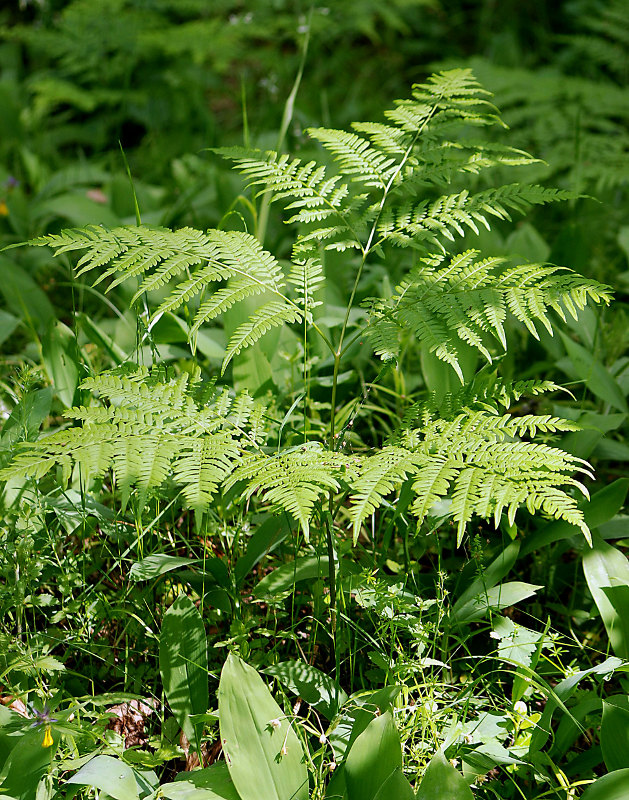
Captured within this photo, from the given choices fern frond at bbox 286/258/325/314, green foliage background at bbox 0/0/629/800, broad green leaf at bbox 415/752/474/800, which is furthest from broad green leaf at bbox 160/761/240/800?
fern frond at bbox 286/258/325/314

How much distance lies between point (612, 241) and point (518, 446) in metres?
1.99

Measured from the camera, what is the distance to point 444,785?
3.63 ft

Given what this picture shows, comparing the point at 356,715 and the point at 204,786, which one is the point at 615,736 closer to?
the point at 356,715

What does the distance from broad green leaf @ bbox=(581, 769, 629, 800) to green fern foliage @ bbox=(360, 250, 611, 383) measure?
26.8 inches

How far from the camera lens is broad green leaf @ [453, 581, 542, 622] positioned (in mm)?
1430

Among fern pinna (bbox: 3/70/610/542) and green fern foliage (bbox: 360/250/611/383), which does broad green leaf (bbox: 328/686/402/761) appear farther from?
green fern foliage (bbox: 360/250/611/383)

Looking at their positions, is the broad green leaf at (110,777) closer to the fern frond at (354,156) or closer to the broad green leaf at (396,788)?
the broad green leaf at (396,788)

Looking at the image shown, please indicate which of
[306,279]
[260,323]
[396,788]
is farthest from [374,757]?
[306,279]

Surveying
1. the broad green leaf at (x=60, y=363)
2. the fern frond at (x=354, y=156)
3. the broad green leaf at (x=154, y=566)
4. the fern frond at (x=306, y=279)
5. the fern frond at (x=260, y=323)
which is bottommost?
the broad green leaf at (x=154, y=566)

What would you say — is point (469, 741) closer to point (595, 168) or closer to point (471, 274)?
point (471, 274)

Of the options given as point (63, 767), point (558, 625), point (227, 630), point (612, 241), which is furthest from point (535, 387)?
point (612, 241)

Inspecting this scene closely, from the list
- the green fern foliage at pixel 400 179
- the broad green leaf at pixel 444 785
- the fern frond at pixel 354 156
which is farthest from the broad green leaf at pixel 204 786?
the fern frond at pixel 354 156

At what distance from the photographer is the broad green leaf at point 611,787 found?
1.12 meters

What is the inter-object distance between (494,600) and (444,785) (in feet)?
1.42
